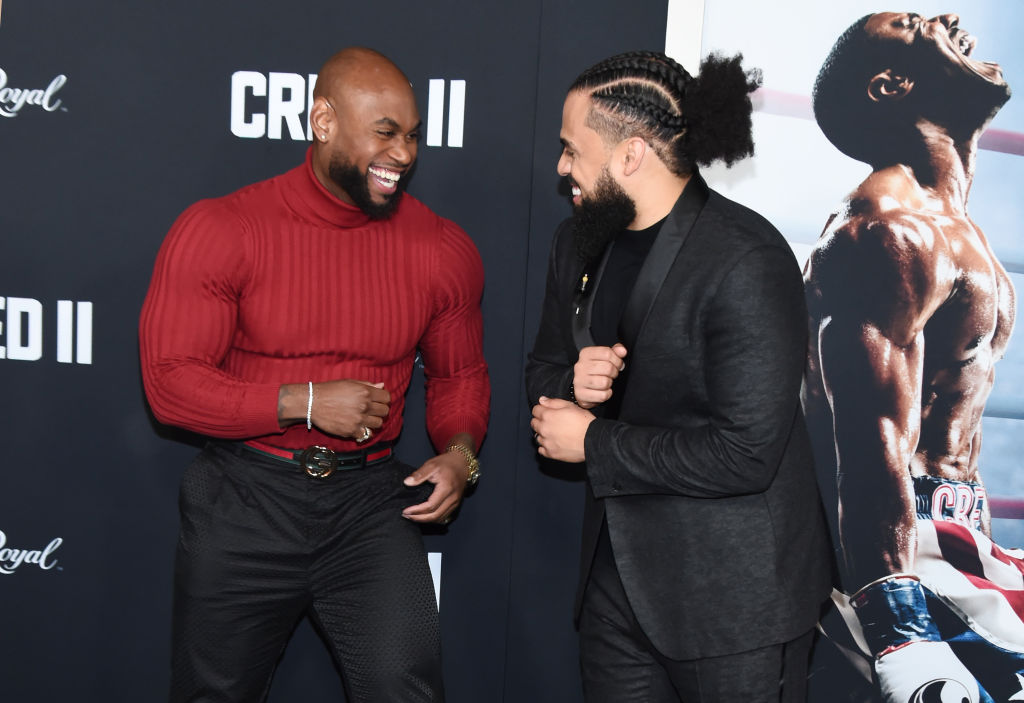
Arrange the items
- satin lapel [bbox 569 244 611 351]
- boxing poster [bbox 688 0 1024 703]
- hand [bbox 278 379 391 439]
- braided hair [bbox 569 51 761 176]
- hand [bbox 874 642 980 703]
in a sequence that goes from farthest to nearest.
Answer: hand [bbox 874 642 980 703], boxing poster [bbox 688 0 1024 703], hand [bbox 278 379 391 439], satin lapel [bbox 569 244 611 351], braided hair [bbox 569 51 761 176]

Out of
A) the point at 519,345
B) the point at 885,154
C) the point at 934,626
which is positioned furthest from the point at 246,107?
the point at 934,626

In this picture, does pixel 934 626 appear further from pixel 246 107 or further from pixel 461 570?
pixel 246 107

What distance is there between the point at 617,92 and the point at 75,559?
2098mm

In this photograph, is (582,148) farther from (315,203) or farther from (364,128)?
(315,203)

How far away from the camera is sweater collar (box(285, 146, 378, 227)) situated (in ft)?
7.14

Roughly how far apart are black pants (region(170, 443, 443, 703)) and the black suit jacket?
1.95 feet

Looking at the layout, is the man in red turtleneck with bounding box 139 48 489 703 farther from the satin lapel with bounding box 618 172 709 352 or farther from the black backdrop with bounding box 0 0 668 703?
the satin lapel with bounding box 618 172 709 352

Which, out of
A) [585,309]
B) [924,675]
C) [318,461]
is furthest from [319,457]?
[924,675]

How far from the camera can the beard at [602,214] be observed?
69.8 inches

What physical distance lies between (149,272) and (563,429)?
4.87 ft

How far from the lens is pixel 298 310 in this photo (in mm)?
2117

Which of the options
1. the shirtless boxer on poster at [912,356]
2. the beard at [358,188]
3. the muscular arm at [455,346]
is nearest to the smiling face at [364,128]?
the beard at [358,188]

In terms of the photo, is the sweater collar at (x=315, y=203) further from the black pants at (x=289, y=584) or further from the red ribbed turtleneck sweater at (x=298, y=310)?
the black pants at (x=289, y=584)

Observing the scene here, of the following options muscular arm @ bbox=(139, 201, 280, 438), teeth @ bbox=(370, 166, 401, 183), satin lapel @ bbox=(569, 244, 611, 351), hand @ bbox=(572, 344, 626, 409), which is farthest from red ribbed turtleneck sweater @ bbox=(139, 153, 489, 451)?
hand @ bbox=(572, 344, 626, 409)
